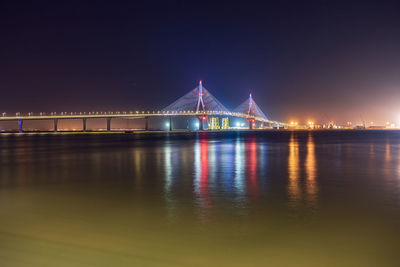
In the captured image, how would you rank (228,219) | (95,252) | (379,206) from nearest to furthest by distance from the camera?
(95,252), (228,219), (379,206)

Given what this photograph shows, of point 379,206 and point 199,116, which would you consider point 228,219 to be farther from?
point 199,116

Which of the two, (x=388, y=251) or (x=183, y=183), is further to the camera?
(x=183, y=183)

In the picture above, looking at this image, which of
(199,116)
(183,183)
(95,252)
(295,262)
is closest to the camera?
(295,262)

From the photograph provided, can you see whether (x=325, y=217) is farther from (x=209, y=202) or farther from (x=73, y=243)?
(x=73, y=243)

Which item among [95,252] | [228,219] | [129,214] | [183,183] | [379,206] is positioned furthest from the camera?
[183,183]

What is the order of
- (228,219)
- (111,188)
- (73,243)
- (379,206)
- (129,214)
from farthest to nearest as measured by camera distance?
(111,188), (379,206), (129,214), (228,219), (73,243)

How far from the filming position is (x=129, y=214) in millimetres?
7547

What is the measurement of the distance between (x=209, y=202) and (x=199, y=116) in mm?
100917

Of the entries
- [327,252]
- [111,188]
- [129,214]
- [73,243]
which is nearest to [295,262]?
[327,252]

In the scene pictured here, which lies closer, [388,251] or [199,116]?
[388,251]

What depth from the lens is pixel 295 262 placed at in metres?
4.87

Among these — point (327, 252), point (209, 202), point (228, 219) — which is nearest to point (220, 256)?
point (327, 252)

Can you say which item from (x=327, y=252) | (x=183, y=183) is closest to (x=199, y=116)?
(x=183, y=183)

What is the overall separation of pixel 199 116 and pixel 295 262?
4125 inches
